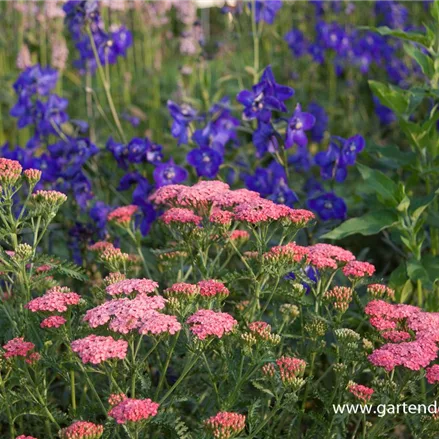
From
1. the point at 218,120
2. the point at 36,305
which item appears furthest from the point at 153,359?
the point at 218,120

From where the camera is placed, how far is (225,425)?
173 cm

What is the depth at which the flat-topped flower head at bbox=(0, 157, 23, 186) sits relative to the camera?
2123 millimetres

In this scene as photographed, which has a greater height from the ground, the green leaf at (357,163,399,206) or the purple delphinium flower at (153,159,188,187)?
the green leaf at (357,163,399,206)

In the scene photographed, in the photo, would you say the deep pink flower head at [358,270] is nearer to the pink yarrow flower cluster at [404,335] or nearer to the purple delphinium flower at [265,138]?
the pink yarrow flower cluster at [404,335]

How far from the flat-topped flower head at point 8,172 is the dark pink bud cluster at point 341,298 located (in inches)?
35.4

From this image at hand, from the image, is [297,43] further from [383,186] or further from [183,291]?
[183,291]

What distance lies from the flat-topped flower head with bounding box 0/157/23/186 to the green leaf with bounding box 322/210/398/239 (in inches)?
48.1

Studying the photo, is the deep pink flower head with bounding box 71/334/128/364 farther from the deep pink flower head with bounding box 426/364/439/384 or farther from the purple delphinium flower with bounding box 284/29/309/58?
the purple delphinium flower with bounding box 284/29/309/58

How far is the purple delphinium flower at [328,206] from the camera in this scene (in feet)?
10.9

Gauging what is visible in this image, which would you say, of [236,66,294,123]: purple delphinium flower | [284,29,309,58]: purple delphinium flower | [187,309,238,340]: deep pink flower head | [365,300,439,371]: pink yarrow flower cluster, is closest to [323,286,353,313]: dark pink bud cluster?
[365,300,439,371]: pink yarrow flower cluster

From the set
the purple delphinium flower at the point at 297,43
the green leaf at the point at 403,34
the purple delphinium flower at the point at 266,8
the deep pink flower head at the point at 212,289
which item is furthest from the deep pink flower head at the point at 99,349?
the purple delphinium flower at the point at 297,43

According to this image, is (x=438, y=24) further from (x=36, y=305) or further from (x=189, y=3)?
(x=189, y=3)

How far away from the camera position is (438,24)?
321cm

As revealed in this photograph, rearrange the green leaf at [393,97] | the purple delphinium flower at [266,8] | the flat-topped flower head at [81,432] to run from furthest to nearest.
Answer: the purple delphinium flower at [266,8] < the green leaf at [393,97] < the flat-topped flower head at [81,432]
